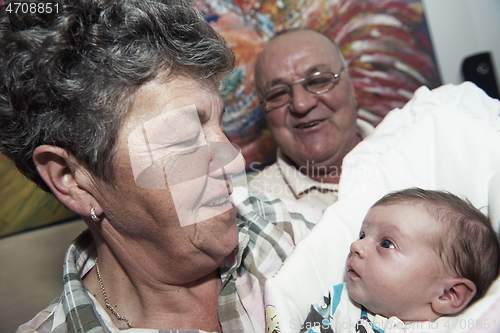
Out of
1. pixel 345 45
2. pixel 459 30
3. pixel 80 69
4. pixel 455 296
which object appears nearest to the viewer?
pixel 80 69

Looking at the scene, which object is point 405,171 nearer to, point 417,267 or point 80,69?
point 417,267

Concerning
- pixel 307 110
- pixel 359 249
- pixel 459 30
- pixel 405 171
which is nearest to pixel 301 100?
pixel 307 110

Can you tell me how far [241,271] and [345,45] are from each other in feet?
5.96

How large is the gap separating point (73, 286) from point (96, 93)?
54 cm

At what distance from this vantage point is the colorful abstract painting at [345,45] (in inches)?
72.0

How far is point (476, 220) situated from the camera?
875mm

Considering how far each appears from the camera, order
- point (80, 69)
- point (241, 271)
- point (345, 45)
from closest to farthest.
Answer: point (80, 69) → point (241, 271) → point (345, 45)

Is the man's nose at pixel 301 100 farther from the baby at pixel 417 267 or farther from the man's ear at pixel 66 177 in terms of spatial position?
the man's ear at pixel 66 177

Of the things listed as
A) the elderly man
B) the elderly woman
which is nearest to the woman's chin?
the elderly woman

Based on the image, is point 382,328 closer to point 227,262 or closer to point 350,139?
point 227,262

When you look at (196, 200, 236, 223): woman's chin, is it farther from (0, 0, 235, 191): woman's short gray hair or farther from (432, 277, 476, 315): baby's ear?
(432, 277, 476, 315): baby's ear

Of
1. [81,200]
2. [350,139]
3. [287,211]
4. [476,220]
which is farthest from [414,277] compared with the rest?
[350,139]

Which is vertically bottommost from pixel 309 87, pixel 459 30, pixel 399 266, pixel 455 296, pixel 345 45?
pixel 455 296

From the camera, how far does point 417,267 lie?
84cm
